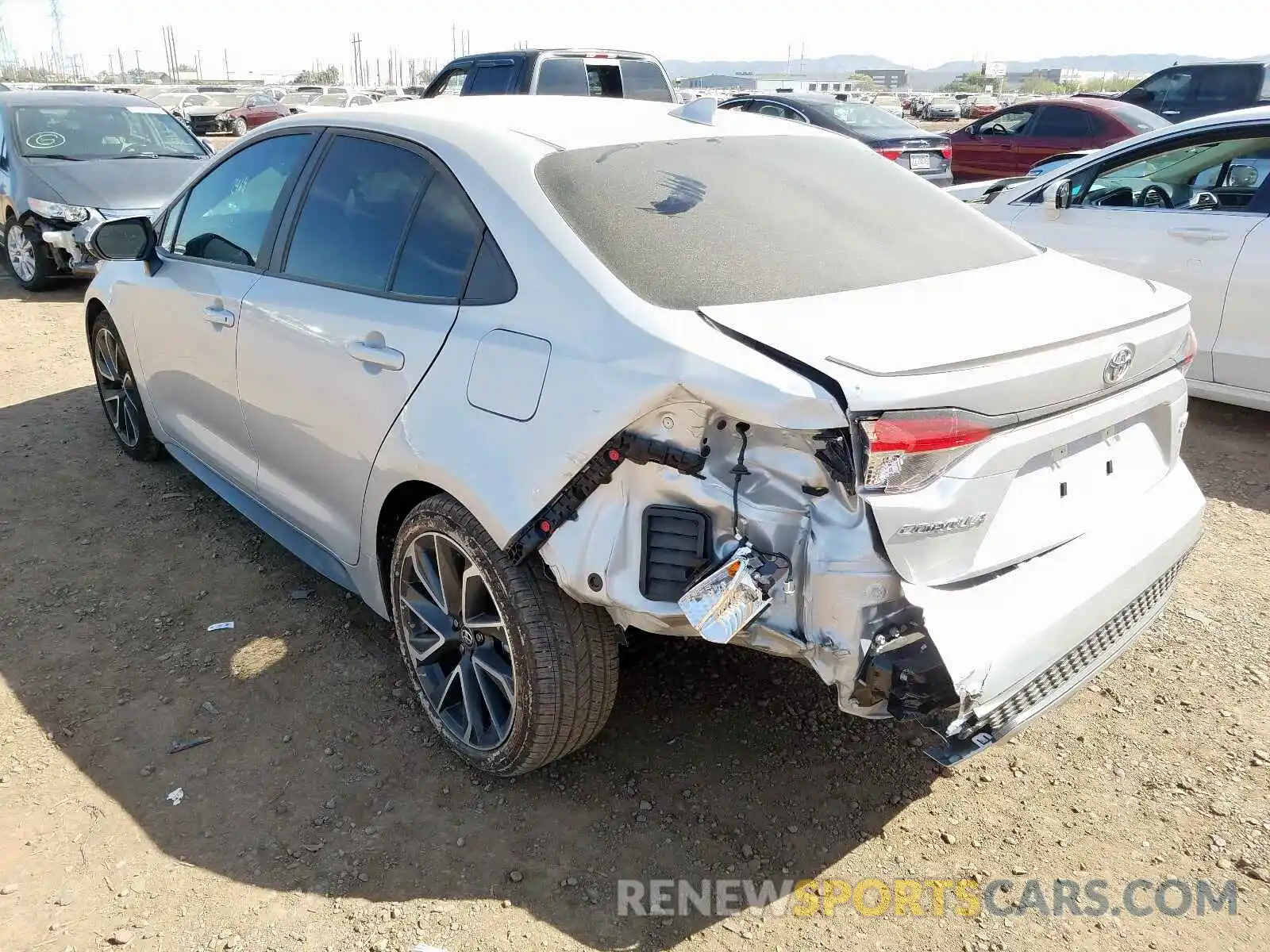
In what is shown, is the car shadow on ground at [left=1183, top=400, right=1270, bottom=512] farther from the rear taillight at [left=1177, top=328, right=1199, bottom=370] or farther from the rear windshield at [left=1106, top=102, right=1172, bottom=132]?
the rear windshield at [left=1106, top=102, right=1172, bottom=132]

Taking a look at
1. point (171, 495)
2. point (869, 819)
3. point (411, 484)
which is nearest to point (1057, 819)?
point (869, 819)

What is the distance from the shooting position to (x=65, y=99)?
9828 mm

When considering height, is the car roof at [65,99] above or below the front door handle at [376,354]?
above

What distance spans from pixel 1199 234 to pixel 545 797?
4.61m

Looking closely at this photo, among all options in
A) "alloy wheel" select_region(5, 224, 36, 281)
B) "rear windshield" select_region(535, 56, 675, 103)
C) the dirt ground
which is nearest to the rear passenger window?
"rear windshield" select_region(535, 56, 675, 103)

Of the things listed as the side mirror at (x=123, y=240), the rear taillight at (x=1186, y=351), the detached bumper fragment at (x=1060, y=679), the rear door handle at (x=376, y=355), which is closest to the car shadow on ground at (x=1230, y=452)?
the rear taillight at (x=1186, y=351)

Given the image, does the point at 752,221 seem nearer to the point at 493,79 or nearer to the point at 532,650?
the point at 532,650

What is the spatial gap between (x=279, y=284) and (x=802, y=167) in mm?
1758

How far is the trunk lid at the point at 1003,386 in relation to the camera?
206 centimetres

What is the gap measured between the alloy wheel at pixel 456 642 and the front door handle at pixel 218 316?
1286 mm

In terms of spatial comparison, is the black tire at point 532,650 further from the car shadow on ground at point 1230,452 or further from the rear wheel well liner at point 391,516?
Answer: the car shadow on ground at point 1230,452

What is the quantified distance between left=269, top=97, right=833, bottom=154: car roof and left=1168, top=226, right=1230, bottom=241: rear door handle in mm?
2921

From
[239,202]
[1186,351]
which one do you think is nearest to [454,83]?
[239,202]

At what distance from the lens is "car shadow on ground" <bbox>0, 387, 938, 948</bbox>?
2.58 m
